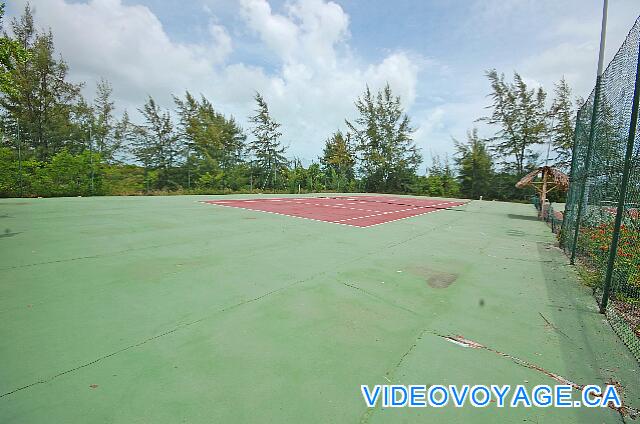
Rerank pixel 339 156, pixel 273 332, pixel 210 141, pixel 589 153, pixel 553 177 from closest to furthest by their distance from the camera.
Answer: pixel 273 332 < pixel 589 153 < pixel 553 177 < pixel 210 141 < pixel 339 156

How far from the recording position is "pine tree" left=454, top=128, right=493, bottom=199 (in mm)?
24709

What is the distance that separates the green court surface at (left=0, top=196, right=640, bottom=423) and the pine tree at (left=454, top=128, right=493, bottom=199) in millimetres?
22713

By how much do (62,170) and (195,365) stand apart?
15.4 m

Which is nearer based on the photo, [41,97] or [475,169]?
[41,97]

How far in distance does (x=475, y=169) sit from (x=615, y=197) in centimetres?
2425

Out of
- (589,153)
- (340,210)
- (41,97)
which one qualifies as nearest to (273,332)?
(589,153)

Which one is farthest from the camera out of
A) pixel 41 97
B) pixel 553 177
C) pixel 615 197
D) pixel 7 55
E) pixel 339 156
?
pixel 339 156

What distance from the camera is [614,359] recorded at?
2016 millimetres

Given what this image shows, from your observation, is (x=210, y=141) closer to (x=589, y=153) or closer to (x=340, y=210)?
(x=340, y=210)

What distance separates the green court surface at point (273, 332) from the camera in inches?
58.9

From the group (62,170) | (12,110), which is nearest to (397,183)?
(62,170)

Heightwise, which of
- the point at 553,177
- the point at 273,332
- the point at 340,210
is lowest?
the point at 273,332

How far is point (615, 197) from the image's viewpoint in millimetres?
3170

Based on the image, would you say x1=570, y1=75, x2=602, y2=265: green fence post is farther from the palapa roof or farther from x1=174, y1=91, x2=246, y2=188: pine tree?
x1=174, y1=91, x2=246, y2=188: pine tree
